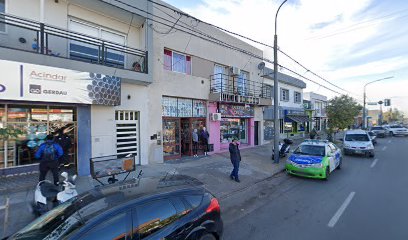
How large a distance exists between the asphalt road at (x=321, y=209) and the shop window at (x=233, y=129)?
6.45 m

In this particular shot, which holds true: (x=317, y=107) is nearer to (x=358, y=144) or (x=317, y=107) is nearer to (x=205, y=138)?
(x=358, y=144)

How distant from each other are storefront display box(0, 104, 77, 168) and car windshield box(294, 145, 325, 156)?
33.3 ft

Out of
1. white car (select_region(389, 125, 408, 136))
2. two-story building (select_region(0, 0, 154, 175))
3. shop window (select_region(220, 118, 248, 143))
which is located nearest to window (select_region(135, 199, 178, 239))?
two-story building (select_region(0, 0, 154, 175))

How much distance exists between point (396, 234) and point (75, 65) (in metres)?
10.4

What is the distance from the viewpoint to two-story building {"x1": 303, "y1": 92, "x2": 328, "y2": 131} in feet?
105

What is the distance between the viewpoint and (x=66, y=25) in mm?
8414

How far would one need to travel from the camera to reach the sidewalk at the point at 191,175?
217 inches

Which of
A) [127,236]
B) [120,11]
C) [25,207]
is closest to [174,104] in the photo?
[120,11]

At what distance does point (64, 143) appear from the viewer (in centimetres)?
780

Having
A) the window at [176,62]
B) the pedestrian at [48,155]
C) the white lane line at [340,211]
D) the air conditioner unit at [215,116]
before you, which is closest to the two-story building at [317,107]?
the air conditioner unit at [215,116]

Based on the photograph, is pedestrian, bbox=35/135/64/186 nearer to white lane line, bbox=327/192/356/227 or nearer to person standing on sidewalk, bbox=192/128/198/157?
person standing on sidewalk, bbox=192/128/198/157

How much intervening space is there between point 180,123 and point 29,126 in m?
7.04

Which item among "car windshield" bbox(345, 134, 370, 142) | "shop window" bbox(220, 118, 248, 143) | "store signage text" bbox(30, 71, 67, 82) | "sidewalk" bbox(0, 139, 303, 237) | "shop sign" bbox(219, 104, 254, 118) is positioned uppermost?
"store signage text" bbox(30, 71, 67, 82)

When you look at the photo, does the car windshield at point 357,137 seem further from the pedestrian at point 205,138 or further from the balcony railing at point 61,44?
the balcony railing at point 61,44
